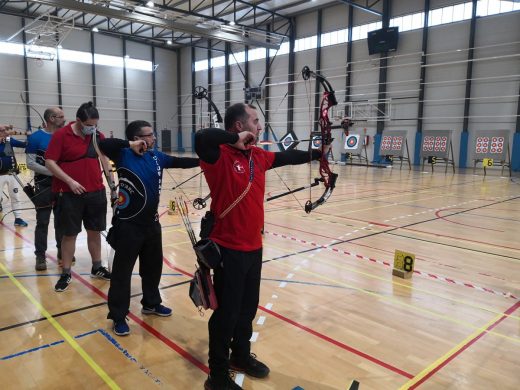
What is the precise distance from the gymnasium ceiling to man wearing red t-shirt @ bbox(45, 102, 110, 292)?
12446mm

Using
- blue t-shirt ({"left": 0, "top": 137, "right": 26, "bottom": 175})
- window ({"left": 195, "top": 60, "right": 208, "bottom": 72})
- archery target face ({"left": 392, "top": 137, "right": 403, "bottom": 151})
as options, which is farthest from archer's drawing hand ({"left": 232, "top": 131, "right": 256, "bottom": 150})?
window ({"left": 195, "top": 60, "right": 208, "bottom": 72})

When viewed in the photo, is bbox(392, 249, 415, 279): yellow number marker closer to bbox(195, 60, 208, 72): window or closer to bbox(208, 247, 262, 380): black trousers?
bbox(208, 247, 262, 380): black trousers

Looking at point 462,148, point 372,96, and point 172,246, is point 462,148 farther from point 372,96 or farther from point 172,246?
point 172,246

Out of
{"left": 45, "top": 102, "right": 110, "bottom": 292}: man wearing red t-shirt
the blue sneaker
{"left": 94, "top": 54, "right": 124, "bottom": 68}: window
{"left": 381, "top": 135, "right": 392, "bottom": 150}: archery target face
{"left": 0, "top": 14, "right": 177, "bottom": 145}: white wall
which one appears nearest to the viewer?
{"left": 45, "top": 102, "right": 110, "bottom": 292}: man wearing red t-shirt

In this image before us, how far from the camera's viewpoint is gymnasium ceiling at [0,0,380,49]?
49.5 ft

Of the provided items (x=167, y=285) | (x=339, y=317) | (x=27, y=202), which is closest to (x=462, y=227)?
(x=339, y=317)

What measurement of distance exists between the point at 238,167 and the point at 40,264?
8.93ft

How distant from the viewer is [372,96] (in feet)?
56.5

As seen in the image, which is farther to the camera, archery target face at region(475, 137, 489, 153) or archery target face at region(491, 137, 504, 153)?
archery target face at region(475, 137, 489, 153)

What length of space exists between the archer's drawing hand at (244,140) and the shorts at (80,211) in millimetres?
1838

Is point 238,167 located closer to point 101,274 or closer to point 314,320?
point 314,320

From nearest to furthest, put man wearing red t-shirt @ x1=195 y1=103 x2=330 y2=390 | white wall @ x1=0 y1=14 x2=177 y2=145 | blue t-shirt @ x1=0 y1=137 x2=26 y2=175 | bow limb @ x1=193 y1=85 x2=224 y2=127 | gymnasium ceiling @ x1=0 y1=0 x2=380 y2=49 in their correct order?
man wearing red t-shirt @ x1=195 y1=103 x2=330 y2=390 < blue t-shirt @ x1=0 y1=137 x2=26 y2=175 < bow limb @ x1=193 y1=85 x2=224 y2=127 < gymnasium ceiling @ x1=0 y1=0 x2=380 y2=49 < white wall @ x1=0 y1=14 x2=177 y2=145

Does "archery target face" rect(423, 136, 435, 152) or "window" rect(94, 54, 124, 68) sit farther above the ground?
"window" rect(94, 54, 124, 68)

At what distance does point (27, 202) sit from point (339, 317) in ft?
22.0
